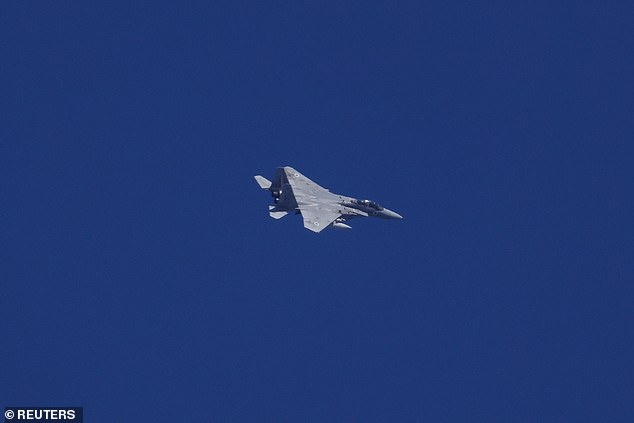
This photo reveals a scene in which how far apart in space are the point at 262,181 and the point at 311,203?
31.6ft

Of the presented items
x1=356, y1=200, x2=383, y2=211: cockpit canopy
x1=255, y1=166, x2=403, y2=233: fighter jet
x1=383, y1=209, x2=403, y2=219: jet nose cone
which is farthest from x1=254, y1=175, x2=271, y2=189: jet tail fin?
x1=383, y1=209, x2=403, y2=219: jet nose cone

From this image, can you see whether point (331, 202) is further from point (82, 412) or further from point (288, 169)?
point (82, 412)

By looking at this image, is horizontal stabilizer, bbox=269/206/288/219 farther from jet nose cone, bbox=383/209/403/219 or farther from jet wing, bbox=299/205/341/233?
jet nose cone, bbox=383/209/403/219

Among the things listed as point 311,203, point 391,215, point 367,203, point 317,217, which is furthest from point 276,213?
point 391,215

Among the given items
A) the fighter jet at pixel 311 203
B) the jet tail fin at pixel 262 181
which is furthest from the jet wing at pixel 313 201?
the jet tail fin at pixel 262 181

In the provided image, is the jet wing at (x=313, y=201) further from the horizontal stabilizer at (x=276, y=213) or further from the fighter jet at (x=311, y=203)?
the horizontal stabilizer at (x=276, y=213)

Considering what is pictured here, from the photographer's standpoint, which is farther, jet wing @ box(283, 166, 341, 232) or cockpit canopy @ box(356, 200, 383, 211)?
cockpit canopy @ box(356, 200, 383, 211)

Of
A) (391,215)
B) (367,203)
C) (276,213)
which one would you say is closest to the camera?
(276,213)

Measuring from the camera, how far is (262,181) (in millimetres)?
163750

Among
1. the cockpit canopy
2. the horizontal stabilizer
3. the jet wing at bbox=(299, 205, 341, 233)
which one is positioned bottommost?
the jet wing at bbox=(299, 205, 341, 233)

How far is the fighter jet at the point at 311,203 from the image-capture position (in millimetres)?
155613

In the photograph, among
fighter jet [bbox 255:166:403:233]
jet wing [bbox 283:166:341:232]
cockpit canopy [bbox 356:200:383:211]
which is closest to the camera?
jet wing [bbox 283:166:341:232]

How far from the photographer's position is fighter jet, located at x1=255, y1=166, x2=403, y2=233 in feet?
511

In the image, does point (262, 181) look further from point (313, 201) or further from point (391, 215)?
point (391, 215)
